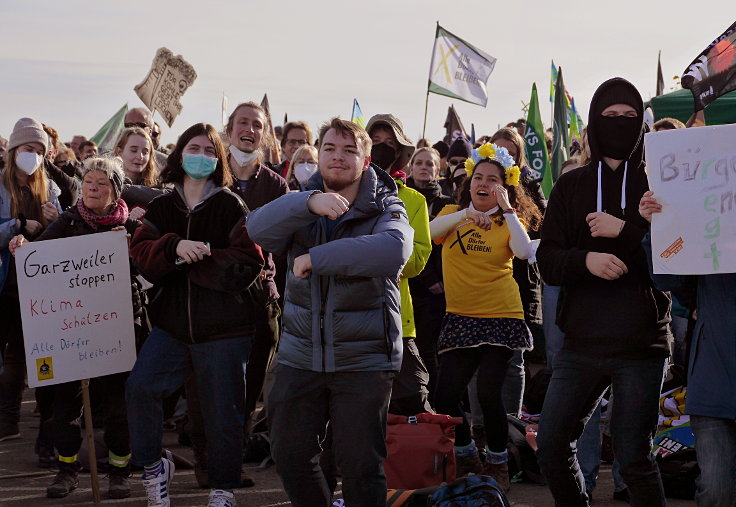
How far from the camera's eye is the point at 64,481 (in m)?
6.20

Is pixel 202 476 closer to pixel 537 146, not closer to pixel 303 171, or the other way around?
pixel 303 171

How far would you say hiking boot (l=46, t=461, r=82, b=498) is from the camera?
6129 mm

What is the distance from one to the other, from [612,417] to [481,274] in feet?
6.50

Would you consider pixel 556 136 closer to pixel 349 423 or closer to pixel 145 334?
pixel 145 334

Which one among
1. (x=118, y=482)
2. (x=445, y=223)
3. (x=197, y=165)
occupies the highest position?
(x=197, y=165)

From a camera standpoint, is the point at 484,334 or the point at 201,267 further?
the point at 484,334

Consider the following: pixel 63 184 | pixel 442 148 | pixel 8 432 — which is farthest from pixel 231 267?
pixel 442 148

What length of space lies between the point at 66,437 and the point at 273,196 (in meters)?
1.98

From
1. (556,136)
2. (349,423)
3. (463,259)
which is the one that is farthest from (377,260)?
(556,136)

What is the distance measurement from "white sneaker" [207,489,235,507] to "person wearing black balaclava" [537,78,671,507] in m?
1.88

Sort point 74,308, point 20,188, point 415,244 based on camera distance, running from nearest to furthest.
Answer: point 415,244
point 74,308
point 20,188

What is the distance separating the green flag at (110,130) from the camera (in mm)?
14938

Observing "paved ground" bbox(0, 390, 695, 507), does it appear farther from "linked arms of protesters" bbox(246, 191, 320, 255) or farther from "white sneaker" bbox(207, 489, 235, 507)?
"linked arms of protesters" bbox(246, 191, 320, 255)

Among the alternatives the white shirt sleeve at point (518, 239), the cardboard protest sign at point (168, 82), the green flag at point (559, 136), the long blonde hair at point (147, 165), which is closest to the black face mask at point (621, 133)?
the white shirt sleeve at point (518, 239)
